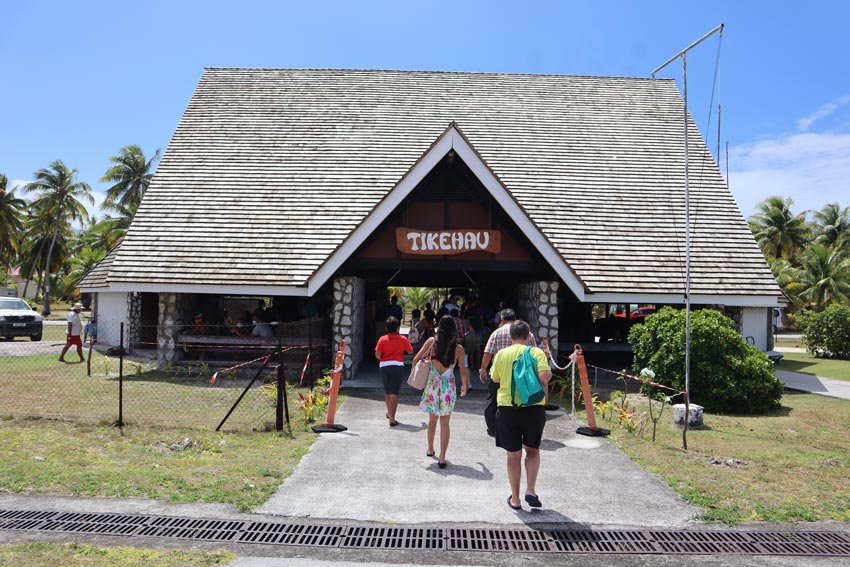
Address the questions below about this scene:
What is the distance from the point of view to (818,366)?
64.4 ft

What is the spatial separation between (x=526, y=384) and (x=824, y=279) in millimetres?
39818

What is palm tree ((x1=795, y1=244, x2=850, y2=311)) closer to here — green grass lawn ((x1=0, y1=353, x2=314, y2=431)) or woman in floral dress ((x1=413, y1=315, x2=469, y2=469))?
green grass lawn ((x1=0, y1=353, x2=314, y2=431))

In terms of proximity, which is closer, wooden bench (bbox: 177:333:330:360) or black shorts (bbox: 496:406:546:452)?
black shorts (bbox: 496:406:546:452)

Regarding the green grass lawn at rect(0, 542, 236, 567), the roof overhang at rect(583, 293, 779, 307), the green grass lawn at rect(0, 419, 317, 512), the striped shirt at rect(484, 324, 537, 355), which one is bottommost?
the green grass lawn at rect(0, 542, 236, 567)

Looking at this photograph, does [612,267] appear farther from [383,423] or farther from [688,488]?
[688,488]

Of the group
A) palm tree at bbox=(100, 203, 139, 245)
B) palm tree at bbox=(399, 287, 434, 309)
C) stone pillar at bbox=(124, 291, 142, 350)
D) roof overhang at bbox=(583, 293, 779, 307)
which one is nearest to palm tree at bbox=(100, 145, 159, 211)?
palm tree at bbox=(100, 203, 139, 245)

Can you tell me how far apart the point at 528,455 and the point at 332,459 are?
2645mm

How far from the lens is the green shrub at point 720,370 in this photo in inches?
434

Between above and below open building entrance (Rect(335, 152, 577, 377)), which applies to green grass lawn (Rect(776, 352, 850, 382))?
below

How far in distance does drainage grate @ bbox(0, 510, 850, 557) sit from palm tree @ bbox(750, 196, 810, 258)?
50478mm

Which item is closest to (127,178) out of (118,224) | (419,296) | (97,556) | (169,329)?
(118,224)

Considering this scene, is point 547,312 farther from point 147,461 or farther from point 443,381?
point 147,461

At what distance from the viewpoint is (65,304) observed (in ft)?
229

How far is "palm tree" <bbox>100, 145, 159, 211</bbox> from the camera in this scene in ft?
168
